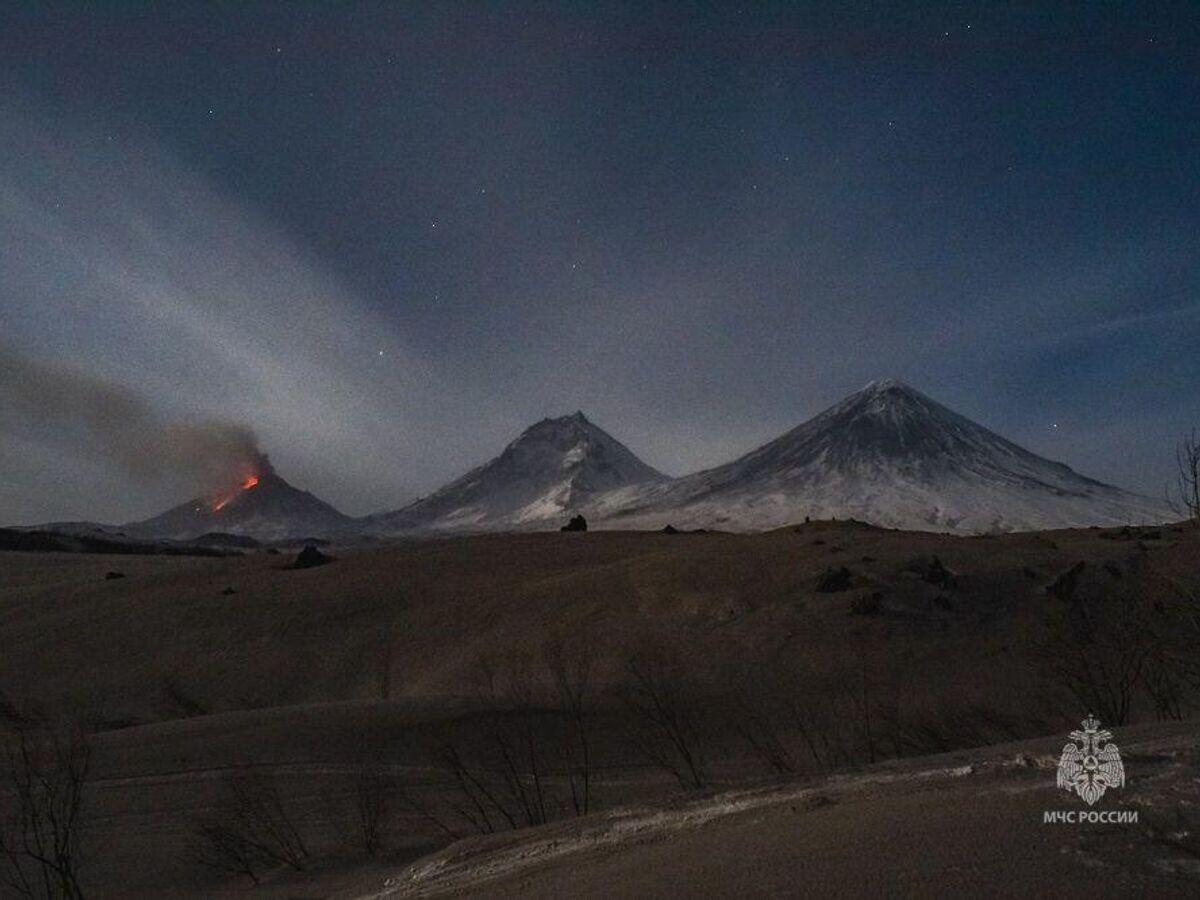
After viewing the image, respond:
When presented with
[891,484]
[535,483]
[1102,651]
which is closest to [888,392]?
[891,484]

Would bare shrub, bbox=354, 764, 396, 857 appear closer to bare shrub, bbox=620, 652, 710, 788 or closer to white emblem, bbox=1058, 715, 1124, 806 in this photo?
bare shrub, bbox=620, 652, 710, 788

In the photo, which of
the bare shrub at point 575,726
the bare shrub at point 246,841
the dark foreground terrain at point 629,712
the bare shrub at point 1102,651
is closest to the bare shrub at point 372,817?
the dark foreground terrain at point 629,712

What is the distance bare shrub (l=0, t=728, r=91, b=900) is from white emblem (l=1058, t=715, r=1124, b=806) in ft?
20.2

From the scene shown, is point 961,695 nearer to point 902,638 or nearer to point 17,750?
point 902,638

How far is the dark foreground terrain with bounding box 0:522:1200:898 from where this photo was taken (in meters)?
2.83

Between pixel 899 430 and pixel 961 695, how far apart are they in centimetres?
9533

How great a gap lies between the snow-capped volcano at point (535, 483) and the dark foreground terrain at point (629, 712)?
8604 centimetres

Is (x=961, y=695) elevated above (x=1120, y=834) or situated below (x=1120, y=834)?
below

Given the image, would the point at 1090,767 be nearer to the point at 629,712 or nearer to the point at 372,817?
the point at 372,817

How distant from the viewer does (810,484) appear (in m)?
89.4

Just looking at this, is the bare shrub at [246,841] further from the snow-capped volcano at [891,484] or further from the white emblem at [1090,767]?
the snow-capped volcano at [891,484]

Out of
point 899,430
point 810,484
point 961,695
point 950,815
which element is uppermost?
point 899,430

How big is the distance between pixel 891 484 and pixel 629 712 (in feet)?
260

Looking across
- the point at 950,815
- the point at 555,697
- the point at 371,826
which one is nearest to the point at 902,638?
the point at 555,697
